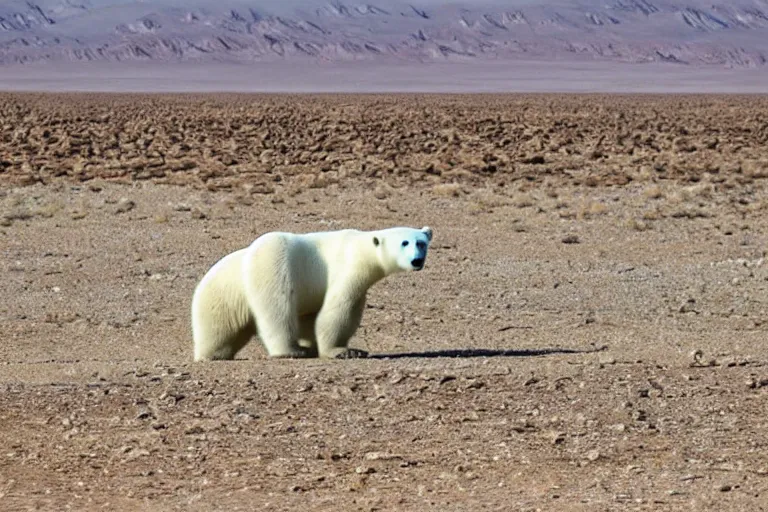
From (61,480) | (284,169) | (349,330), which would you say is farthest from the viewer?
(284,169)

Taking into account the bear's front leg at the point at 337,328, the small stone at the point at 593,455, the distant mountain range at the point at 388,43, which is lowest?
the distant mountain range at the point at 388,43

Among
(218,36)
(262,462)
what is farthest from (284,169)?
(218,36)

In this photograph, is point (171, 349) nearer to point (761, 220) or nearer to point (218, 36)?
point (761, 220)

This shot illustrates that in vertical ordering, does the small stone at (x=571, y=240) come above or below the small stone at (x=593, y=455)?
below

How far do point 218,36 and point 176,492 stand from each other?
184 m

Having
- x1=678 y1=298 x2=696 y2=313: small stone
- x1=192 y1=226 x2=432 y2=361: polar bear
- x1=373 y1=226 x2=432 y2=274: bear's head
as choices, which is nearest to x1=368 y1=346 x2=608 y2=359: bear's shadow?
x1=192 y1=226 x2=432 y2=361: polar bear

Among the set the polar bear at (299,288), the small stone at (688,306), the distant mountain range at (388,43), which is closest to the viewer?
the polar bear at (299,288)

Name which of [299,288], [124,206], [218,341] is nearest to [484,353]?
[299,288]

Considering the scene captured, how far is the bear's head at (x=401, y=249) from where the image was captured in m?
8.66

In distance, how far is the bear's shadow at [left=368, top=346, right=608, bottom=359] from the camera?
918cm

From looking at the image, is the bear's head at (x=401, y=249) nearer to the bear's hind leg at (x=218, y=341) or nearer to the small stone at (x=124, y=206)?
the bear's hind leg at (x=218, y=341)

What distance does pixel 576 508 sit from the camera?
546 cm

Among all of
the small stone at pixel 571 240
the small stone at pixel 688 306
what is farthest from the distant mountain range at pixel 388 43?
the small stone at pixel 688 306

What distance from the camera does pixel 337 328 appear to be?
350 inches
